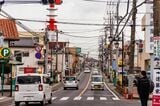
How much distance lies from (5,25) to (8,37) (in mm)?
3747

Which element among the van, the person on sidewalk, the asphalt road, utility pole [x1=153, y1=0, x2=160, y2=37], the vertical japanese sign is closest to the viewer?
the vertical japanese sign

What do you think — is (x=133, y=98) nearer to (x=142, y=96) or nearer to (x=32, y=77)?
(x=32, y=77)

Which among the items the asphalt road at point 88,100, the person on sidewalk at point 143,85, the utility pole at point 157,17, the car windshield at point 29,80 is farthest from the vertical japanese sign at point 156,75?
the asphalt road at point 88,100

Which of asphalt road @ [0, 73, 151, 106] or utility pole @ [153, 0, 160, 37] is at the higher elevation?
utility pole @ [153, 0, 160, 37]

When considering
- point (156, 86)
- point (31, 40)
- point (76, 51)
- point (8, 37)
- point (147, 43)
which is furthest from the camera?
point (76, 51)

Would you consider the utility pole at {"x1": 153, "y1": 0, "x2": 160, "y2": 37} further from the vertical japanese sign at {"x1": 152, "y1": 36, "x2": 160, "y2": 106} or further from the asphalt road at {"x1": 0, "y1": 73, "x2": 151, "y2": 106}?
the asphalt road at {"x1": 0, "y1": 73, "x2": 151, "y2": 106}

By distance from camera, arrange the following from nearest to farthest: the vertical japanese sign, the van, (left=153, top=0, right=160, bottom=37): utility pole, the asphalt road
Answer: the vertical japanese sign < (left=153, top=0, right=160, bottom=37): utility pole < the van < the asphalt road

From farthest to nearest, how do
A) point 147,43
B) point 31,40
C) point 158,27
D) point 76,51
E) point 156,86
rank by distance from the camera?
point 76,51, point 31,40, point 147,43, point 158,27, point 156,86

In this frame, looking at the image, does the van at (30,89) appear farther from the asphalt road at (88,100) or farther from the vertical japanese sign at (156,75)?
the vertical japanese sign at (156,75)

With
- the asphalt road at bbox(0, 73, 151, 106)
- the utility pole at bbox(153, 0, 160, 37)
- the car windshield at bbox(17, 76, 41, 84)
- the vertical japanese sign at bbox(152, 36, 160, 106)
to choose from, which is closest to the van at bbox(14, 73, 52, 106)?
the car windshield at bbox(17, 76, 41, 84)

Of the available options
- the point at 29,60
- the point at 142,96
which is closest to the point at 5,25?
the point at 29,60

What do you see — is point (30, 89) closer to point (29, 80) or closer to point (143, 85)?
point (29, 80)

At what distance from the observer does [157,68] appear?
19562 millimetres

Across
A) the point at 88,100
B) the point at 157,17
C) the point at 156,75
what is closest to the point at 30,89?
the point at 88,100
